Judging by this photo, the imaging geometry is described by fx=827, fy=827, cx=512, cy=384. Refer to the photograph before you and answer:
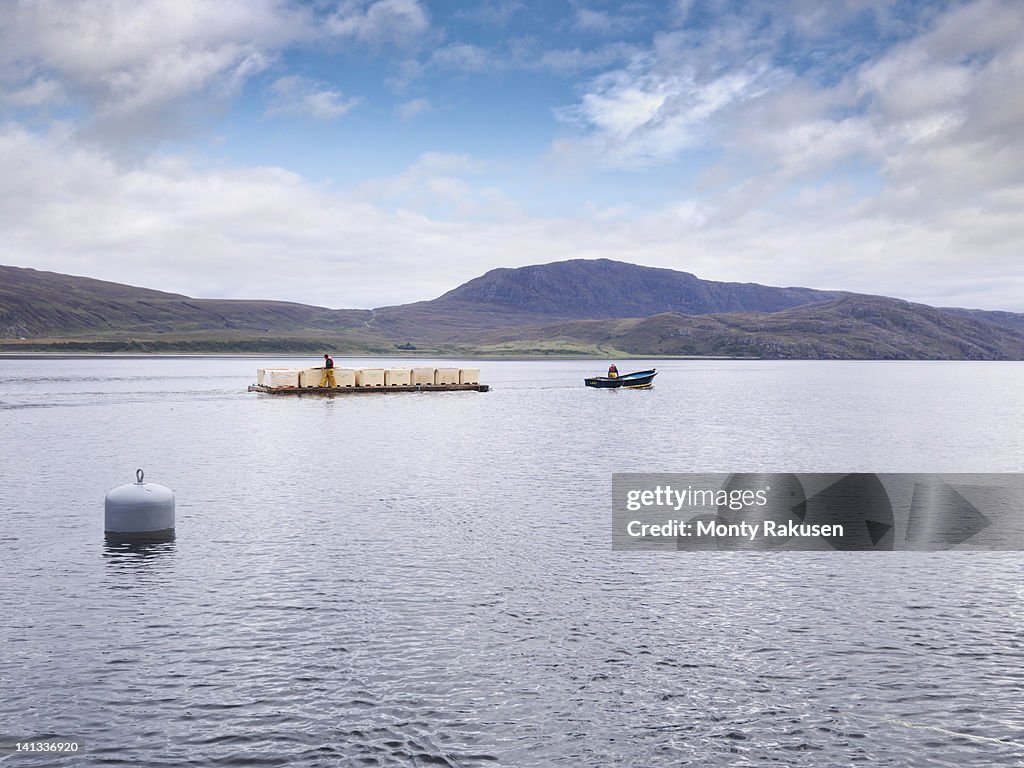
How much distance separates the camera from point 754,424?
71000mm

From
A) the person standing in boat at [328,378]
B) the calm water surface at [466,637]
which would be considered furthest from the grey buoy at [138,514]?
the person standing in boat at [328,378]

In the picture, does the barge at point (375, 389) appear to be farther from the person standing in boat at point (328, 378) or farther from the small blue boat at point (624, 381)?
the small blue boat at point (624, 381)

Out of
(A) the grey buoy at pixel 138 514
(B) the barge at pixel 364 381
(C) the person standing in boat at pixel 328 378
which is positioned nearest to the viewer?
(A) the grey buoy at pixel 138 514

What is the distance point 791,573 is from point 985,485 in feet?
69.7

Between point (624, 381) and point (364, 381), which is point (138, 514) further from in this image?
point (624, 381)

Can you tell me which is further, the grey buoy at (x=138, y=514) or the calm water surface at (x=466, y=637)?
the grey buoy at (x=138, y=514)

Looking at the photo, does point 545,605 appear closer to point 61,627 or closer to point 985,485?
point 61,627

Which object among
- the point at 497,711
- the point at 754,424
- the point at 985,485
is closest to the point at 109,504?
the point at 497,711

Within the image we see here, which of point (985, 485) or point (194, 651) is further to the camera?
point (985, 485)

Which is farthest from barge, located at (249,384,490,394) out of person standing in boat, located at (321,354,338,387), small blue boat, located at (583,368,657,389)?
small blue boat, located at (583,368,657,389)

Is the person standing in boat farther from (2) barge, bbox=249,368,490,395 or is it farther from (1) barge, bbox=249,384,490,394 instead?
(1) barge, bbox=249,384,490,394

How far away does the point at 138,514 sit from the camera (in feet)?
83.9

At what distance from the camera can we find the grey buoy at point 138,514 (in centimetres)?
2558

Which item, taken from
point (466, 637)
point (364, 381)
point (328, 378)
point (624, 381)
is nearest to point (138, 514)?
point (466, 637)
